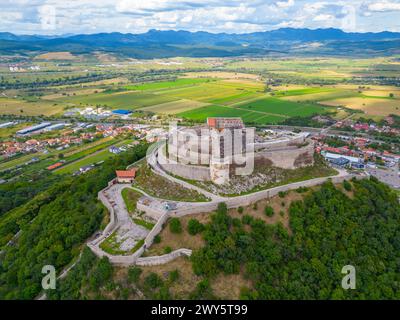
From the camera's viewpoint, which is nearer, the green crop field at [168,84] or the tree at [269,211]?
the tree at [269,211]

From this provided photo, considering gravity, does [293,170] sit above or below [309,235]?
above

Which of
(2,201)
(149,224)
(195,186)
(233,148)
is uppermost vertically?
(233,148)

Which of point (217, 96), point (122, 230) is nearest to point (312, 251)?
point (122, 230)

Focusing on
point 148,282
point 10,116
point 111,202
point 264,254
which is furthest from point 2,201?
point 10,116

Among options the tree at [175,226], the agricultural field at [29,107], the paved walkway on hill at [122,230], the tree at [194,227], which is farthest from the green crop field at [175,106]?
the tree at [194,227]

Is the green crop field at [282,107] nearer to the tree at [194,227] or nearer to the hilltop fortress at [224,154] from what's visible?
the hilltop fortress at [224,154]

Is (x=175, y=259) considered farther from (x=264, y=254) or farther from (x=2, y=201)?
(x=2, y=201)

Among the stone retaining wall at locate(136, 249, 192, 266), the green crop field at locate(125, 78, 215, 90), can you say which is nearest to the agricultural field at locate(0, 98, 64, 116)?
the green crop field at locate(125, 78, 215, 90)
